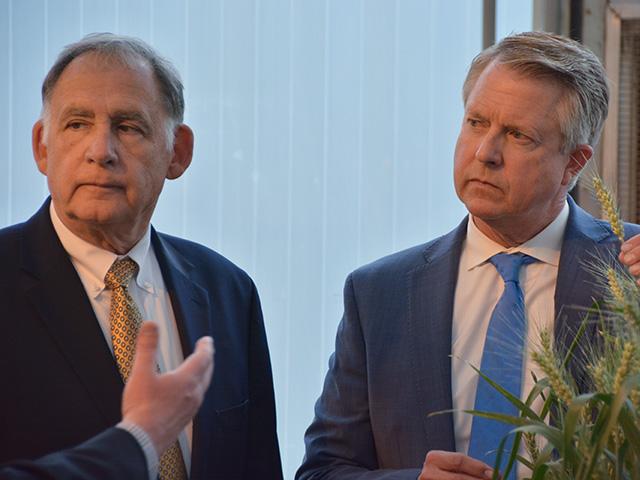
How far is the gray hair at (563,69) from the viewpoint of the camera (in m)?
2.39

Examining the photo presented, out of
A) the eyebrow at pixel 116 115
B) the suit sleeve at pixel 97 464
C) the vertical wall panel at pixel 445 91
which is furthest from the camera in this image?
the vertical wall panel at pixel 445 91

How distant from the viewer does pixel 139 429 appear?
154cm

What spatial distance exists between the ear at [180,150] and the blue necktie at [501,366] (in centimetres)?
73

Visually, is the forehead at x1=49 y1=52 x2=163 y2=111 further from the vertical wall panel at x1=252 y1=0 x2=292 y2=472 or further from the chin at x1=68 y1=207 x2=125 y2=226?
the vertical wall panel at x1=252 y1=0 x2=292 y2=472

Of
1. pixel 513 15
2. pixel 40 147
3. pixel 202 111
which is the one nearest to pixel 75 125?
pixel 40 147

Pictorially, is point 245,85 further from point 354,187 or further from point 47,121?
point 47,121

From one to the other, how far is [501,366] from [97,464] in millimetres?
984

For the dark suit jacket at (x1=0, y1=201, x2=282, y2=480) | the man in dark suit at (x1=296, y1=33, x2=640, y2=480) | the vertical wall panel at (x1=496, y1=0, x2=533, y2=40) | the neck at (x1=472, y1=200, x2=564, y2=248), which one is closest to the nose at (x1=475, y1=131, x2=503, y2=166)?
the man in dark suit at (x1=296, y1=33, x2=640, y2=480)

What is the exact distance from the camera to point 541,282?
2365mm

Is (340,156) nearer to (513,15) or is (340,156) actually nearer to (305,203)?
(305,203)

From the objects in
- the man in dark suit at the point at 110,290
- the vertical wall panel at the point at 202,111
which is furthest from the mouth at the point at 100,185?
the vertical wall panel at the point at 202,111

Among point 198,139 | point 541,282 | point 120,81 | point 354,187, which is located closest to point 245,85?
point 198,139

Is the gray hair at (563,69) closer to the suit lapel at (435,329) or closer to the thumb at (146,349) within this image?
the suit lapel at (435,329)

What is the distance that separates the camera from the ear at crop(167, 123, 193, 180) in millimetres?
2441
